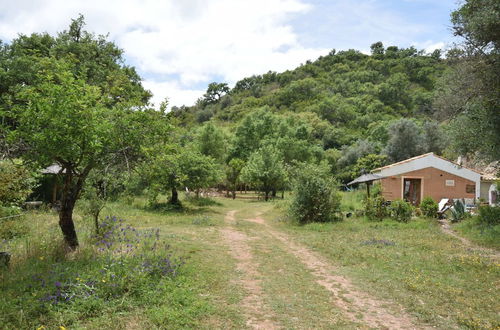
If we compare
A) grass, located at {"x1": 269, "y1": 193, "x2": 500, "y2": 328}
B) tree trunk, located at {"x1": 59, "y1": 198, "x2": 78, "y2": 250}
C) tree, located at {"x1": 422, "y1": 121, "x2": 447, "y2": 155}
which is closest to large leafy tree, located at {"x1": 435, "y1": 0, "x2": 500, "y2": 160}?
grass, located at {"x1": 269, "y1": 193, "x2": 500, "y2": 328}

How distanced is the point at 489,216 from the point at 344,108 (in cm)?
5533

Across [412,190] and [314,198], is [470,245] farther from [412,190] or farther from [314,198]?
[412,190]

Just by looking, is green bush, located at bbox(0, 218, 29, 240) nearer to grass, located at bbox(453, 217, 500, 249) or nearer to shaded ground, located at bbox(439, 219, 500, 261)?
shaded ground, located at bbox(439, 219, 500, 261)

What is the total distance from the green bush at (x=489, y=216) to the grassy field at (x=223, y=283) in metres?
4.54

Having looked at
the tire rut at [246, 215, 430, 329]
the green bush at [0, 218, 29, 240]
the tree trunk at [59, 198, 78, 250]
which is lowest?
the tire rut at [246, 215, 430, 329]

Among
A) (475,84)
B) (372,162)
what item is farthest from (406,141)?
(475,84)

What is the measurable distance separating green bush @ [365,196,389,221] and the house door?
9489 millimetres

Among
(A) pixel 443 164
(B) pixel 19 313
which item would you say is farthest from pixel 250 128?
(B) pixel 19 313

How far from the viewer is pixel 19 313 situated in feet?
15.1

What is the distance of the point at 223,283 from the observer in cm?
666

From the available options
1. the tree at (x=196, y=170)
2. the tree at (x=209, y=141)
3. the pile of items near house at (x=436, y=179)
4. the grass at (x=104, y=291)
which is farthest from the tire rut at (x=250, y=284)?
the tree at (x=209, y=141)

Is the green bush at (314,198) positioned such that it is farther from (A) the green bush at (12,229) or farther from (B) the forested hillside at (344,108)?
(A) the green bush at (12,229)

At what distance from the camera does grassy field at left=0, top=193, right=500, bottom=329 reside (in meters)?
4.88

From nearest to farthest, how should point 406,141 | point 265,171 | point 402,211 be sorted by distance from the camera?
point 402,211, point 265,171, point 406,141
